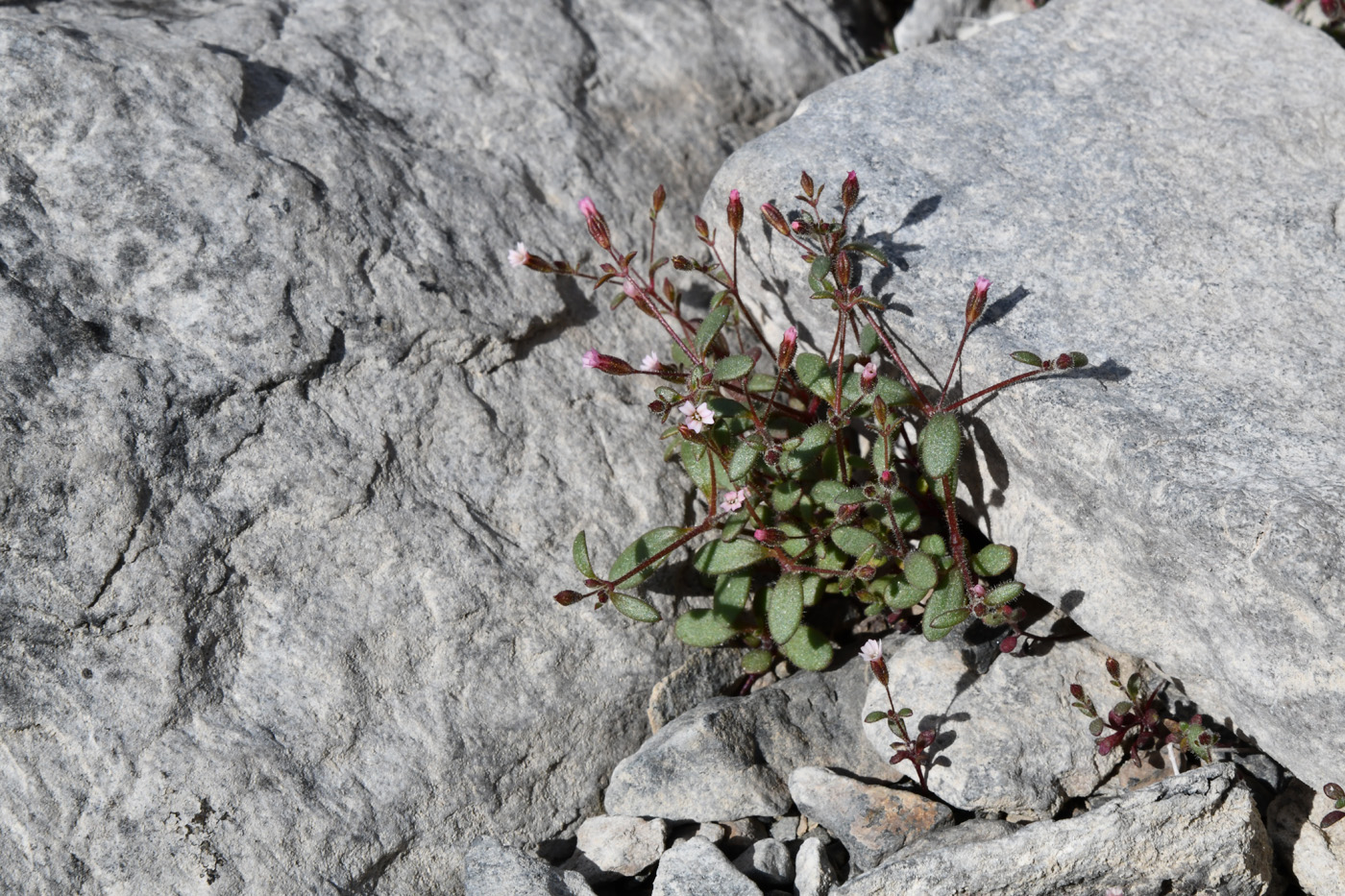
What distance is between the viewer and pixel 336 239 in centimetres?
357

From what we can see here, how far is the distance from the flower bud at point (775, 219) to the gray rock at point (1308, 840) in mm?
2301

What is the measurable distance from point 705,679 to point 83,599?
194 centimetres

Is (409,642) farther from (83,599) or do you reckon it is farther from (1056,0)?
(1056,0)

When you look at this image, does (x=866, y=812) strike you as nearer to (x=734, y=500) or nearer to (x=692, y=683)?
(x=692, y=683)

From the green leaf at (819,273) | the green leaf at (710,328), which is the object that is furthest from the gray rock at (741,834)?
the green leaf at (819,273)

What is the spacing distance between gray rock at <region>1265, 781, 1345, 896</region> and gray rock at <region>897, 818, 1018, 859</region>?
0.79 meters

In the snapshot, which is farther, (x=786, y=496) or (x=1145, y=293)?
(x=786, y=496)

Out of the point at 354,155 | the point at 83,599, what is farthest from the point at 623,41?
the point at 83,599

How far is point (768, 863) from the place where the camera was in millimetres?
3195

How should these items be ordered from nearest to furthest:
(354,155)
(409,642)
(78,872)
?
(78,872), (409,642), (354,155)

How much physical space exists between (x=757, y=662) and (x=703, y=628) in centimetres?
24

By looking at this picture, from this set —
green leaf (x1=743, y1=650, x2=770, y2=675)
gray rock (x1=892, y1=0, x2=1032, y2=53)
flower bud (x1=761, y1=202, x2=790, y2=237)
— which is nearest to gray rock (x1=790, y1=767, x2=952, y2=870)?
green leaf (x1=743, y1=650, x2=770, y2=675)

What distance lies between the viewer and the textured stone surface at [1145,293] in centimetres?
281

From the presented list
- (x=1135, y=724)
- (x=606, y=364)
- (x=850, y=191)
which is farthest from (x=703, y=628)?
(x=850, y=191)
